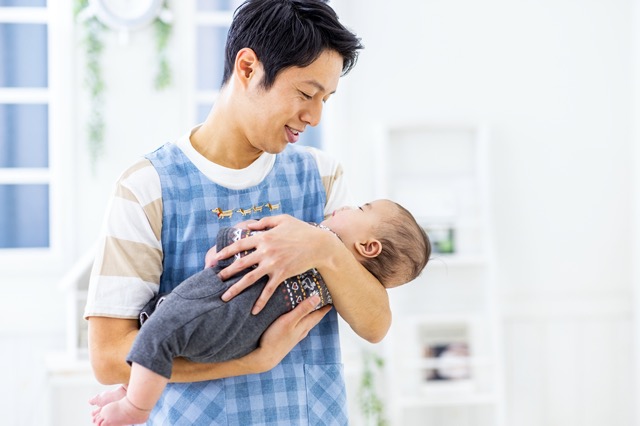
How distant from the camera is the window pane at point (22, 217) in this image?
3443 millimetres

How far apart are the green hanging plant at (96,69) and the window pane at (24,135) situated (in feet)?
0.92

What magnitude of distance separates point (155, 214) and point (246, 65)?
0.34 meters

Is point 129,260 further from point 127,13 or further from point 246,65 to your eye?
point 127,13

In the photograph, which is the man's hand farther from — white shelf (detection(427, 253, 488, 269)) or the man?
white shelf (detection(427, 253, 488, 269))

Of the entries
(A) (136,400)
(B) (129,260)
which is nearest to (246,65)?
(B) (129,260)

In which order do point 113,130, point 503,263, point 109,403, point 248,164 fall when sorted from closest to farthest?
point 109,403 < point 248,164 < point 113,130 < point 503,263

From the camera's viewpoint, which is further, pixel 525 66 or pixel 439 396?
pixel 525 66

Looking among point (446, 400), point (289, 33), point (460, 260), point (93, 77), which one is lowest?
point (446, 400)

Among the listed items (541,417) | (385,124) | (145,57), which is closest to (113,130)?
(145,57)

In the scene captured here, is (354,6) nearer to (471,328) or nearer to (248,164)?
(471,328)

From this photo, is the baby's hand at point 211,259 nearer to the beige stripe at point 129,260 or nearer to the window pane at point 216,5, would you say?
the beige stripe at point 129,260

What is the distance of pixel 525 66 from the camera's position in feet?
11.9

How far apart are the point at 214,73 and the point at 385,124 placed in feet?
2.78

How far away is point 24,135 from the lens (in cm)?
346
